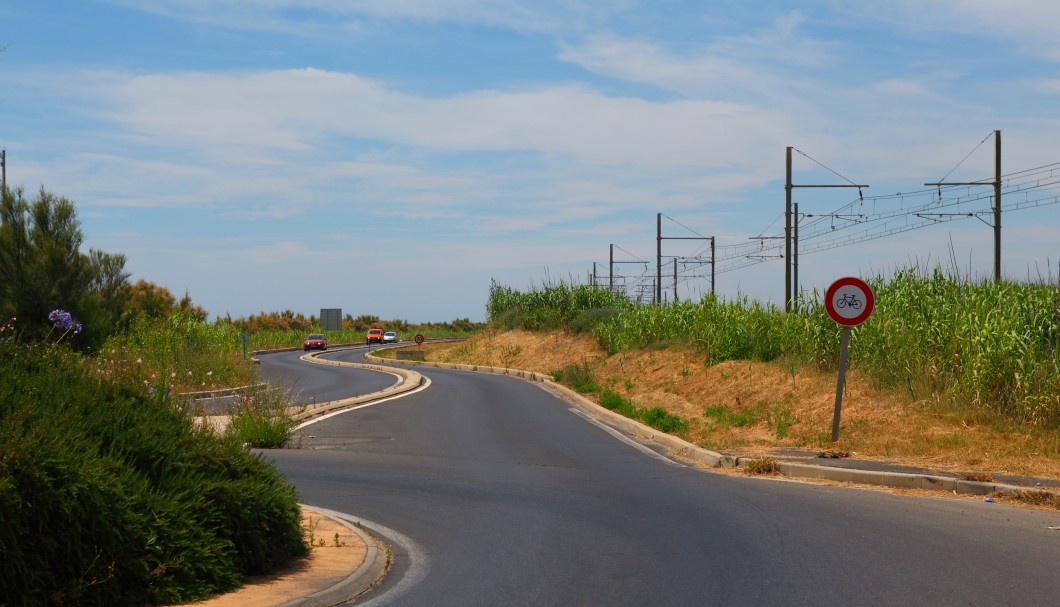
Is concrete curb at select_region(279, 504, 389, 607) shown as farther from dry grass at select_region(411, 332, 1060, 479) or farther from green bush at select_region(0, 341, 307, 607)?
dry grass at select_region(411, 332, 1060, 479)

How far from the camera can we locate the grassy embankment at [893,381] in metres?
Result: 15.4

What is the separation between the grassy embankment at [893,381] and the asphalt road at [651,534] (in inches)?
119

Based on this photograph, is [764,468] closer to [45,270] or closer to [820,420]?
[820,420]

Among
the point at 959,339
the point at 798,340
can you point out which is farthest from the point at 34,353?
the point at 798,340

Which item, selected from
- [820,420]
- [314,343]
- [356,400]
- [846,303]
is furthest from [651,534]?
[314,343]

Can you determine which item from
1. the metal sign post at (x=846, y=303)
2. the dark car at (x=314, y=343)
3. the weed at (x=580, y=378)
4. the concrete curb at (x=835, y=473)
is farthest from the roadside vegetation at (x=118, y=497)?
the dark car at (x=314, y=343)

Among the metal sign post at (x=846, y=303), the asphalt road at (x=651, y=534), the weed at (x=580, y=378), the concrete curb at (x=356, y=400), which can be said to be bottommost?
the asphalt road at (x=651, y=534)

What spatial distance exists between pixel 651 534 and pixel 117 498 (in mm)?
5215

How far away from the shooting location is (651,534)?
9.95m

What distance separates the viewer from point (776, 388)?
21.9m

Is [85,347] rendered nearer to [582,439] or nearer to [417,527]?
[582,439]

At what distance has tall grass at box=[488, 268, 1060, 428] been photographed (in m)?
16.0

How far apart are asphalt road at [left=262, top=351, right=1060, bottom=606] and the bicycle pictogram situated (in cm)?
377

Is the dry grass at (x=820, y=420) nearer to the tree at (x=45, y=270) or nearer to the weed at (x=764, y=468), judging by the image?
the weed at (x=764, y=468)
